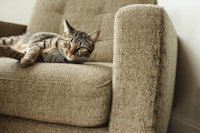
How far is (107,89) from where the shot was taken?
81 centimetres

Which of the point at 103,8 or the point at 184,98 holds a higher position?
the point at 103,8

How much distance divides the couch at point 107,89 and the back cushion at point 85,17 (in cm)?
58

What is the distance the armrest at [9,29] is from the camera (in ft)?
5.22

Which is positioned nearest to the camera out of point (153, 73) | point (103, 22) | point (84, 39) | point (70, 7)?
point (153, 73)

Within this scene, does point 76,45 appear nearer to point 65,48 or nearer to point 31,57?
point 65,48

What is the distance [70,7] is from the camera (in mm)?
1624

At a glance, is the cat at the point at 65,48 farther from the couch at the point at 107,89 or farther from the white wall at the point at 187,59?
the white wall at the point at 187,59

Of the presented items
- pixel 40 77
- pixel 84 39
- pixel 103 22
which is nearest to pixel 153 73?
pixel 40 77

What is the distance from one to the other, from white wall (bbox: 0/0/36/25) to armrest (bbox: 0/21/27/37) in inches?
16.1

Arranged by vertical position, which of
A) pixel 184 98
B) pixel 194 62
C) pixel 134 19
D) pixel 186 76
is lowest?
pixel 184 98

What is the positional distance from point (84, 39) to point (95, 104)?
49 cm

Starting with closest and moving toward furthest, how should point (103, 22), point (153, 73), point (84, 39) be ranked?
point (153, 73) < point (84, 39) < point (103, 22)

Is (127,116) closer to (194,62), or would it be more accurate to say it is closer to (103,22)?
(194,62)

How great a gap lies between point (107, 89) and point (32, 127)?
34cm
